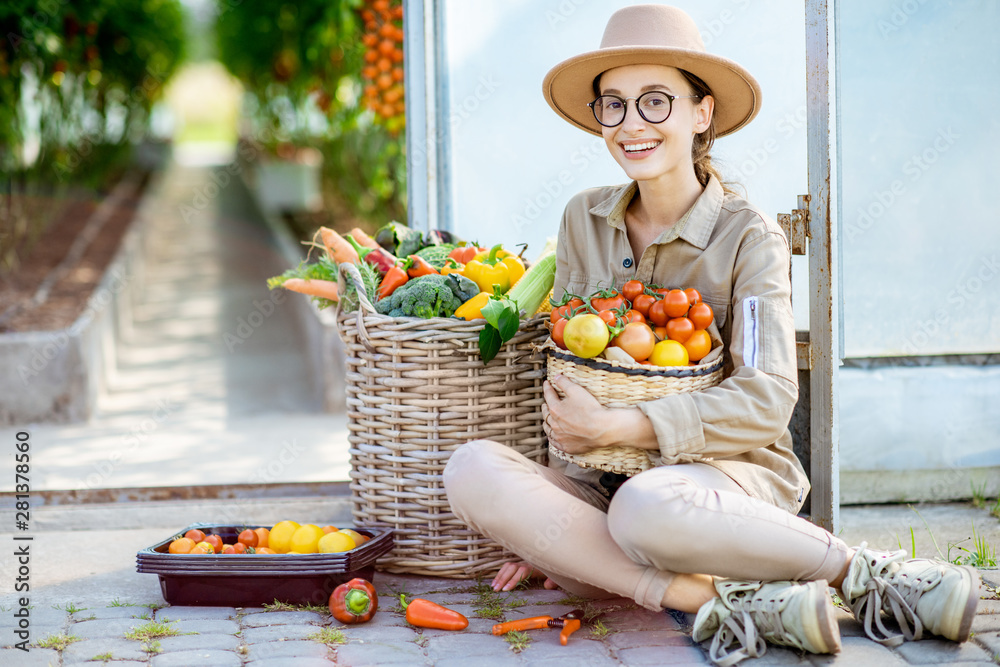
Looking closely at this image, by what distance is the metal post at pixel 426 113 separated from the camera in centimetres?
391

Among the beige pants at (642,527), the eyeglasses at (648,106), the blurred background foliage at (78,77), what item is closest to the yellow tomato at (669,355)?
the beige pants at (642,527)

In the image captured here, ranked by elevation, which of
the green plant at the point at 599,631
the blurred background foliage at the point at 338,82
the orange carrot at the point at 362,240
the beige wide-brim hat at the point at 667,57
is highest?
the blurred background foliage at the point at 338,82

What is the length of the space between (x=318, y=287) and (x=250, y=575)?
3.21 ft

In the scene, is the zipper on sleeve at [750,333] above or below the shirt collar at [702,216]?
below

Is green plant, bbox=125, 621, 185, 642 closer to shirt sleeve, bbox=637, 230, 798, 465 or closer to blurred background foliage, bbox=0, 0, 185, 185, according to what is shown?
shirt sleeve, bbox=637, 230, 798, 465

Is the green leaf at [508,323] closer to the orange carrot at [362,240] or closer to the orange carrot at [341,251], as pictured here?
the orange carrot at [341,251]

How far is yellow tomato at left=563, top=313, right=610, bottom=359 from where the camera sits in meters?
2.25

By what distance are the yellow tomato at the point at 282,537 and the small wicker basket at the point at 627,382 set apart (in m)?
0.83

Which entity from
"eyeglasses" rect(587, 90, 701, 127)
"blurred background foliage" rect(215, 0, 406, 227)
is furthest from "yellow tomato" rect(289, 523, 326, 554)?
"blurred background foliage" rect(215, 0, 406, 227)

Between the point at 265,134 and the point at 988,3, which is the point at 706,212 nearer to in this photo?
the point at 988,3

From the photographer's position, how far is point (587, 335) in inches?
88.4

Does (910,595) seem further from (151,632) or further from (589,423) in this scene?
(151,632)

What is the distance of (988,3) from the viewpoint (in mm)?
3307

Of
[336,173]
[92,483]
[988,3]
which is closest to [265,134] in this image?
[336,173]
